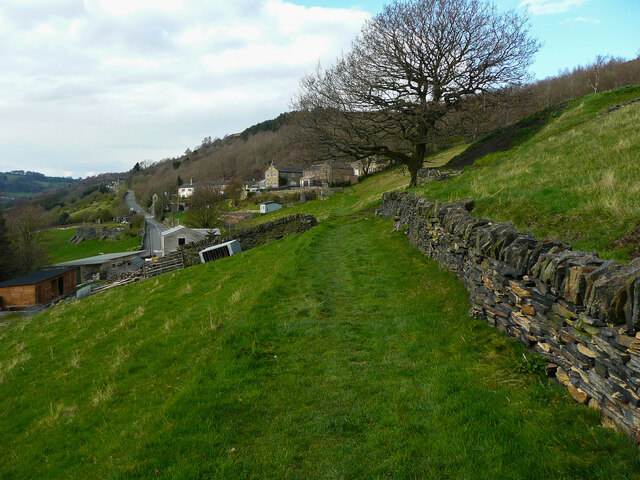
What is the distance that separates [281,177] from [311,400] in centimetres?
11983

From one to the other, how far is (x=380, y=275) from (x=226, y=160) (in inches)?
6655

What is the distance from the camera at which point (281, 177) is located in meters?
122

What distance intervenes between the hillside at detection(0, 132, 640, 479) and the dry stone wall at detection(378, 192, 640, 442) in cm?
29

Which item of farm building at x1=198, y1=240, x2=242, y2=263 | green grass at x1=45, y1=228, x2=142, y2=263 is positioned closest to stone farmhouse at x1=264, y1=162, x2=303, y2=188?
green grass at x1=45, y1=228, x2=142, y2=263

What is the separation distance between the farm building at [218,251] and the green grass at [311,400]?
47.7ft

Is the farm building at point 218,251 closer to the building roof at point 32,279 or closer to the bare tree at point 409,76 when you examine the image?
the bare tree at point 409,76

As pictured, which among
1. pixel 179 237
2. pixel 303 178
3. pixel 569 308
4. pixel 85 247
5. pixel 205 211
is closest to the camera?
pixel 569 308

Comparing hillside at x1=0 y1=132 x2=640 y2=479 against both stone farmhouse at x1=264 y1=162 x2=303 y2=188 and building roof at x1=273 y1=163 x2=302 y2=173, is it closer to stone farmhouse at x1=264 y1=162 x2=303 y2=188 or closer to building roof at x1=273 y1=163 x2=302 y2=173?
stone farmhouse at x1=264 y1=162 x2=303 y2=188

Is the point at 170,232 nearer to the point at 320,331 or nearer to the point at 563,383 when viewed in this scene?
the point at 320,331

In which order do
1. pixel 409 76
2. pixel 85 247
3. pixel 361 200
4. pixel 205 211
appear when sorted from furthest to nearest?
pixel 85 247
pixel 205 211
pixel 361 200
pixel 409 76

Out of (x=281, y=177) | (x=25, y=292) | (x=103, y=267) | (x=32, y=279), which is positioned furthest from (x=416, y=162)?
(x=281, y=177)

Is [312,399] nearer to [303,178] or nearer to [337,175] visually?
[337,175]

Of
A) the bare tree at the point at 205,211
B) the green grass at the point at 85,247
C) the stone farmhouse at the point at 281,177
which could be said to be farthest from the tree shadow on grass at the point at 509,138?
the stone farmhouse at the point at 281,177

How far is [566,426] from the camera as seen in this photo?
3971 mm
